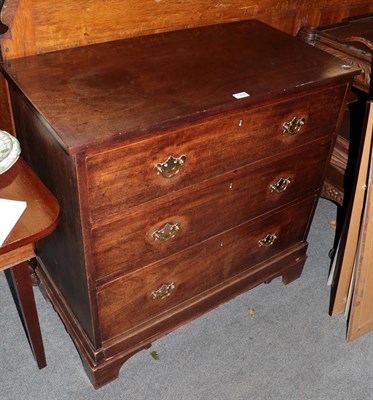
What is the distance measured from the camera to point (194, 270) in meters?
1.85

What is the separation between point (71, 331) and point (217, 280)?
613mm

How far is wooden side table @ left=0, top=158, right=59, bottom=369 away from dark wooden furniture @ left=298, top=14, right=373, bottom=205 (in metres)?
1.39

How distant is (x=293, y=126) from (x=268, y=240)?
561 mm

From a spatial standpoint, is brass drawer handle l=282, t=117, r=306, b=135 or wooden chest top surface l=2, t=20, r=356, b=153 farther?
brass drawer handle l=282, t=117, r=306, b=135

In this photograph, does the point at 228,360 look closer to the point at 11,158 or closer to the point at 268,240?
the point at 268,240

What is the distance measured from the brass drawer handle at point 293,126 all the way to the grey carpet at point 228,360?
92 cm

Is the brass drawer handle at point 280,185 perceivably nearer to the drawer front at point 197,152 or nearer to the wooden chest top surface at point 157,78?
the drawer front at point 197,152

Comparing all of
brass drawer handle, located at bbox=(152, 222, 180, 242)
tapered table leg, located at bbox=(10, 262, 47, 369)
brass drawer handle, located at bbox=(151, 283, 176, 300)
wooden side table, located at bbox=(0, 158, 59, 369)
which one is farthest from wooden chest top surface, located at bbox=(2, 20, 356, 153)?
brass drawer handle, located at bbox=(151, 283, 176, 300)

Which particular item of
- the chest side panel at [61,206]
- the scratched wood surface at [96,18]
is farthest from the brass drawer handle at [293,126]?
the chest side panel at [61,206]

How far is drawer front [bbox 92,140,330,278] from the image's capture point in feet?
4.90

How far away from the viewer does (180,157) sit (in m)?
1.45

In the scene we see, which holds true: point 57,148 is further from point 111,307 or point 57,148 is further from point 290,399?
point 290,399

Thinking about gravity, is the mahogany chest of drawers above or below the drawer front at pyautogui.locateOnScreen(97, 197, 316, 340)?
above

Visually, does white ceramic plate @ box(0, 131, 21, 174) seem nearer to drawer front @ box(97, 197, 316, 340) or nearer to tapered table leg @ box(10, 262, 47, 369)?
tapered table leg @ box(10, 262, 47, 369)
